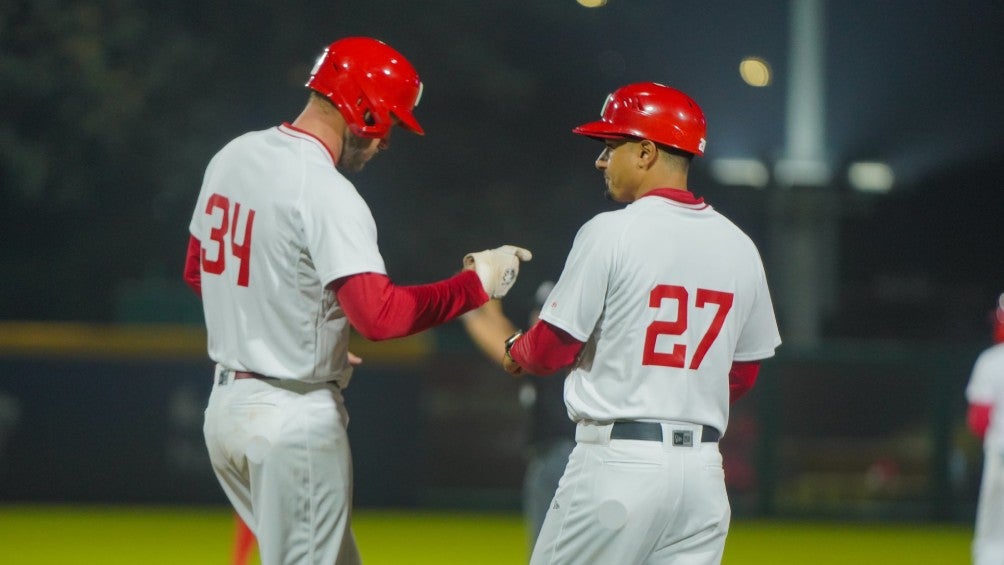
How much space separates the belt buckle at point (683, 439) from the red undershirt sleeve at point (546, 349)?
0.39m

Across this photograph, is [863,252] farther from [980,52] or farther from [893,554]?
[893,554]

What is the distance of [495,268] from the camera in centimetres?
450

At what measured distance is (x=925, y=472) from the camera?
51.2 ft

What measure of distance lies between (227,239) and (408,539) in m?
9.03

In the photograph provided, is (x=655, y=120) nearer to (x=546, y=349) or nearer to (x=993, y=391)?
(x=546, y=349)

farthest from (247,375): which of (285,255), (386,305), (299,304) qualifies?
(386,305)

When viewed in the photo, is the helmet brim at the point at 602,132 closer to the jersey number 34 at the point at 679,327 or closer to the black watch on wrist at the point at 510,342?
the jersey number 34 at the point at 679,327

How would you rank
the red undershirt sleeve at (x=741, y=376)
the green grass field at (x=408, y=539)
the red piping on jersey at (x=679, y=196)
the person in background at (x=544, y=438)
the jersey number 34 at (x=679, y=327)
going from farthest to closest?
1. the green grass field at (x=408, y=539)
2. the person in background at (x=544, y=438)
3. the red undershirt sleeve at (x=741, y=376)
4. the red piping on jersey at (x=679, y=196)
5. the jersey number 34 at (x=679, y=327)

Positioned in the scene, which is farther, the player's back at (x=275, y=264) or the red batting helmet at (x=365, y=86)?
the red batting helmet at (x=365, y=86)

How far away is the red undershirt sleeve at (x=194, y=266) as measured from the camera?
4.80m

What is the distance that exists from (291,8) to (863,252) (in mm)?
15755

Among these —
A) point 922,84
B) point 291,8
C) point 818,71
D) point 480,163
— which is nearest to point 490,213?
point 480,163

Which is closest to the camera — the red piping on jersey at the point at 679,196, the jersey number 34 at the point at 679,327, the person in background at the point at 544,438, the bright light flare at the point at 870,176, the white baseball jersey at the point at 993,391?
the jersey number 34 at the point at 679,327

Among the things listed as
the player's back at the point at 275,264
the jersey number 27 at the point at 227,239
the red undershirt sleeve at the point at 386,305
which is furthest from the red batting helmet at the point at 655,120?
the jersey number 27 at the point at 227,239
